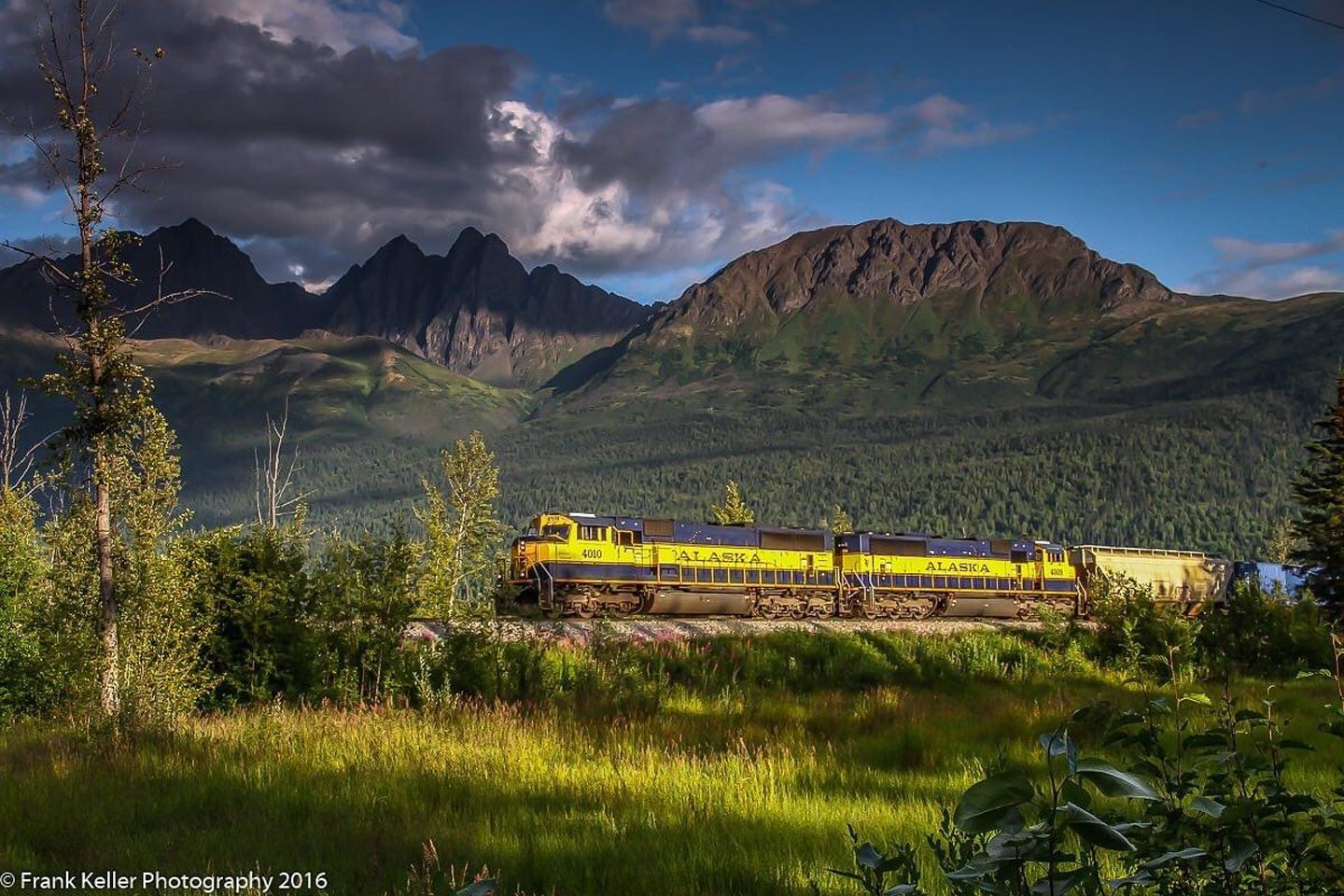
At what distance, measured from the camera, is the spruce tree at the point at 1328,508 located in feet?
147

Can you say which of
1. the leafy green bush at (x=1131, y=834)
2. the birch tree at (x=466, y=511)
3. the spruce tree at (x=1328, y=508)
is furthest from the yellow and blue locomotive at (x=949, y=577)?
the leafy green bush at (x=1131, y=834)

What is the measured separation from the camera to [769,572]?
40.1 metres

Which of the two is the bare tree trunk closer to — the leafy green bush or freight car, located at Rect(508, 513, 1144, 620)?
the leafy green bush

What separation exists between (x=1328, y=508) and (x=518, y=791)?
51152mm

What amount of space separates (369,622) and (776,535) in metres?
24.9

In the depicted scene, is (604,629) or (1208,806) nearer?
(1208,806)

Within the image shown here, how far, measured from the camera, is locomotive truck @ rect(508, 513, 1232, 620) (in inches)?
1458

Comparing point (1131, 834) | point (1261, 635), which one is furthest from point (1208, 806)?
point (1261, 635)

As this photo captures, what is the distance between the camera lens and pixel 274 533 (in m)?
20.7

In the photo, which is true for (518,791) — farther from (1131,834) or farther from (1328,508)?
(1328,508)

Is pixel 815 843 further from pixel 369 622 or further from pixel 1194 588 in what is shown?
pixel 1194 588

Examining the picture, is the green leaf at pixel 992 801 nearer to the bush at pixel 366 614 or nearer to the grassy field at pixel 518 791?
the grassy field at pixel 518 791

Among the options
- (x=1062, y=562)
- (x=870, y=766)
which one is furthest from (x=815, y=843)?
(x=1062, y=562)
